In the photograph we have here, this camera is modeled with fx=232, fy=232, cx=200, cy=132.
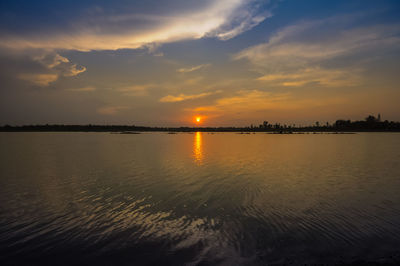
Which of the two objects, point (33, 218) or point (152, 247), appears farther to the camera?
point (33, 218)

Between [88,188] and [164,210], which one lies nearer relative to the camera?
[164,210]

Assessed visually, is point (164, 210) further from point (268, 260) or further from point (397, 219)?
point (397, 219)

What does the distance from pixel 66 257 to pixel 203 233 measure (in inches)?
195

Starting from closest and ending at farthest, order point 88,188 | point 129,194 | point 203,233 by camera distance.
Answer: point 203,233, point 129,194, point 88,188

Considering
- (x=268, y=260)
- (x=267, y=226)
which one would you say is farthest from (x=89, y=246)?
(x=267, y=226)

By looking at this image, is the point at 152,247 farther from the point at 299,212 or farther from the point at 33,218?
the point at 299,212

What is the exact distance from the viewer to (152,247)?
834 centimetres

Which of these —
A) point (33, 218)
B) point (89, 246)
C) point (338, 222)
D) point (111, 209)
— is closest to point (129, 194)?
point (111, 209)

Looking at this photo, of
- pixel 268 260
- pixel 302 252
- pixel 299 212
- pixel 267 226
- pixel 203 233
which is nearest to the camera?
pixel 268 260

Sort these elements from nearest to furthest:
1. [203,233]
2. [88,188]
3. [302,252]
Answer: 1. [302,252]
2. [203,233]
3. [88,188]

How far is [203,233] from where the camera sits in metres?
9.62

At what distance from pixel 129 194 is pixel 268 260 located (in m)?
10.8

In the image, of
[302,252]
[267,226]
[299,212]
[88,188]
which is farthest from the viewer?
[88,188]

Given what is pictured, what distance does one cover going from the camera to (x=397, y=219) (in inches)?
442
